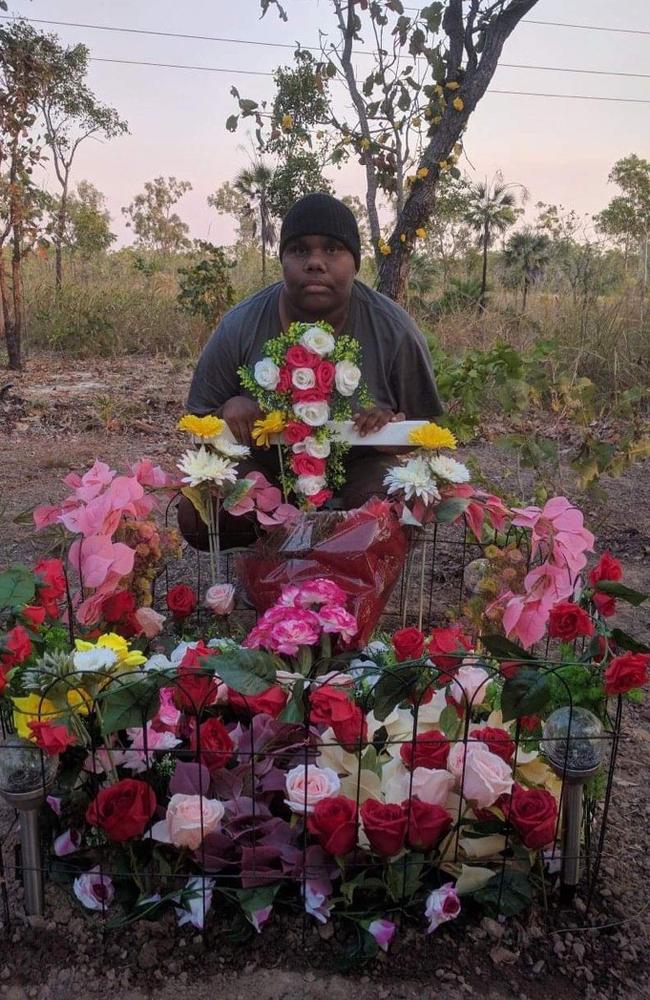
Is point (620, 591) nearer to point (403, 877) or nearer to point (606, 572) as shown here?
point (606, 572)

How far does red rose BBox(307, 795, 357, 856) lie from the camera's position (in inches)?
55.7

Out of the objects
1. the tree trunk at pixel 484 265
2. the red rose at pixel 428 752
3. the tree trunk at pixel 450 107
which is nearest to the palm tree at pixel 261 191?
the tree trunk at pixel 484 265

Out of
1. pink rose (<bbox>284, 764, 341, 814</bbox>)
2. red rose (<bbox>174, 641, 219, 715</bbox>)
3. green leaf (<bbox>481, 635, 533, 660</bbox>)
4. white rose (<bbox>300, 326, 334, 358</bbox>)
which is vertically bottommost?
pink rose (<bbox>284, 764, 341, 814</bbox>)

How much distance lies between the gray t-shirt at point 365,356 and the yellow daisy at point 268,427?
0.46 m

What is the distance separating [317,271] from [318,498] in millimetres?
754

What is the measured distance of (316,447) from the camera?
2.37 meters

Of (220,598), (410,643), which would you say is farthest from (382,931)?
(220,598)

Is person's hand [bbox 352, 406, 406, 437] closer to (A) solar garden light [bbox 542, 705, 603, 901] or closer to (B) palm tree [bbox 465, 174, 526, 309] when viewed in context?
(A) solar garden light [bbox 542, 705, 603, 901]

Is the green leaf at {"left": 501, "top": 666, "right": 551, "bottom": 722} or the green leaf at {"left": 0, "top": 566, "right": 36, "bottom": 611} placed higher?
the green leaf at {"left": 0, "top": 566, "right": 36, "bottom": 611}

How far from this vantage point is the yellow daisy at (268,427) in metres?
2.36

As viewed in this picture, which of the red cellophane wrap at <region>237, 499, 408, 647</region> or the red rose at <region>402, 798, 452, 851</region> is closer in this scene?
the red rose at <region>402, 798, 452, 851</region>

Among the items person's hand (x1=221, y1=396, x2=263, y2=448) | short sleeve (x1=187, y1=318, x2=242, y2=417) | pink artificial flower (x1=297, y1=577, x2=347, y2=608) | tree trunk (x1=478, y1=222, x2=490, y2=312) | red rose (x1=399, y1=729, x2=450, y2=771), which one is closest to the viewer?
red rose (x1=399, y1=729, x2=450, y2=771)

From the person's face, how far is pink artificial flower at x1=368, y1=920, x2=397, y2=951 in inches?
73.5

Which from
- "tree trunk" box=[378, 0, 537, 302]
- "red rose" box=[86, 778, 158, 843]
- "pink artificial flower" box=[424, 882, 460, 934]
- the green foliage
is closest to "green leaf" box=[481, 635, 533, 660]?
"pink artificial flower" box=[424, 882, 460, 934]
